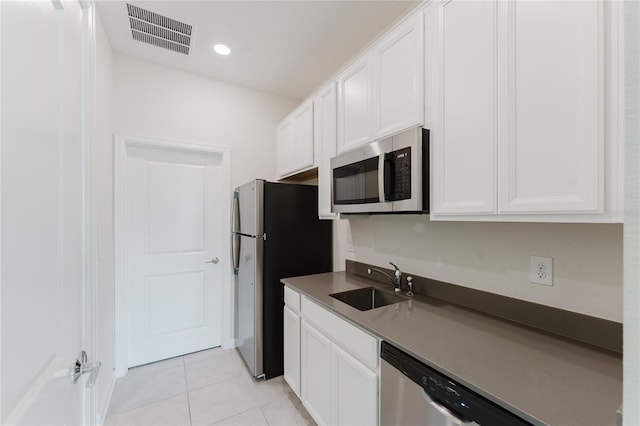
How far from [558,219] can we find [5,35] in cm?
152

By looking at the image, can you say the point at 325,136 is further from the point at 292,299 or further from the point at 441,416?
the point at 441,416

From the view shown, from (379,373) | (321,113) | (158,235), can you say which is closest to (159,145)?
(158,235)

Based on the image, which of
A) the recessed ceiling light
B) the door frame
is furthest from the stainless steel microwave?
the door frame

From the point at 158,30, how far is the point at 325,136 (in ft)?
5.10

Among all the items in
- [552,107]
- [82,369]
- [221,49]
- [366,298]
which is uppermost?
[221,49]

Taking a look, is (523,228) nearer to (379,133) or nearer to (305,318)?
(379,133)

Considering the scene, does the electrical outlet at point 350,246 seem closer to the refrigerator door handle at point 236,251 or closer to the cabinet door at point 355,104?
the cabinet door at point 355,104

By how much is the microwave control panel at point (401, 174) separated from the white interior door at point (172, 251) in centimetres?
202

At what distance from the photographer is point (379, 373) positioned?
1214mm

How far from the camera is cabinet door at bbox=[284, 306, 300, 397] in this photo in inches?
75.8

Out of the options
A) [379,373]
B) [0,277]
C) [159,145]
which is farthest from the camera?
[159,145]

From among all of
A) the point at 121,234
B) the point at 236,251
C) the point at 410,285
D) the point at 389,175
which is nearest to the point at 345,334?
the point at 410,285

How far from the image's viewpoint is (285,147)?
2797 millimetres

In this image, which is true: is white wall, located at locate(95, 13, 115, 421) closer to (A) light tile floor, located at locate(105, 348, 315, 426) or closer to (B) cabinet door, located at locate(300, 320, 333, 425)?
(A) light tile floor, located at locate(105, 348, 315, 426)
